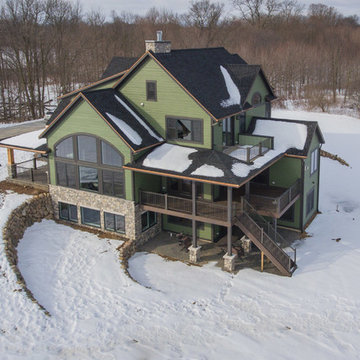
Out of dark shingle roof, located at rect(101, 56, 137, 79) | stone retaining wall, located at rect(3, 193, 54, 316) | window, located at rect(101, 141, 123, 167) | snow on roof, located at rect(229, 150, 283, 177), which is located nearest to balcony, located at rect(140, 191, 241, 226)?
snow on roof, located at rect(229, 150, 283, 177)

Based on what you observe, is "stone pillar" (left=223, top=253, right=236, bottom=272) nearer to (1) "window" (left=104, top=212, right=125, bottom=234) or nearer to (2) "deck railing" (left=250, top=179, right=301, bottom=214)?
(2) "deck railing" (left=250, top=179, right=301, bottom=214)

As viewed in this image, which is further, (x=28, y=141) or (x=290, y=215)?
(x=28, y=141)

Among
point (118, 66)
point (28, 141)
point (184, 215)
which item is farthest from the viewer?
point (118, 66)

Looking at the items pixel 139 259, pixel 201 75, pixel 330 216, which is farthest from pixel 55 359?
pixel 330 216

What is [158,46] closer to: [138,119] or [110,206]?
[138,119]

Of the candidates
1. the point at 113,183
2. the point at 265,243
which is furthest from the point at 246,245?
the point at 113,183

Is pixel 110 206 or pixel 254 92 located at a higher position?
pixel 254 92
